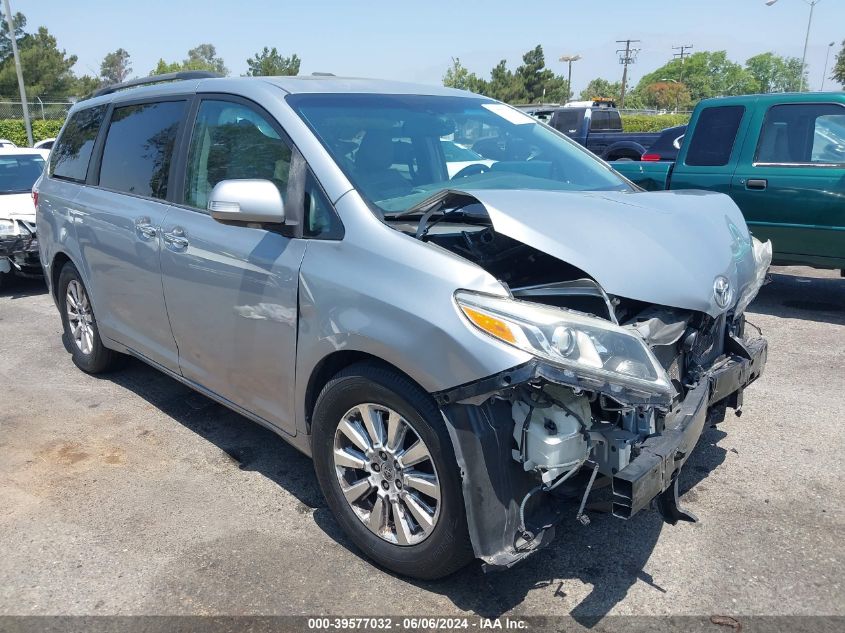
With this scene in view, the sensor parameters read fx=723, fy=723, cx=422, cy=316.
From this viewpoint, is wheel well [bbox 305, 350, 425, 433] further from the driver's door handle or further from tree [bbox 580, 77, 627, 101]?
tree [bbox 580, 77, 627, 101]

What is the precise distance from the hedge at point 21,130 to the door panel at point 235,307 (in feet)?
94.8

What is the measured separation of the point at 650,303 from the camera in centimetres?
274

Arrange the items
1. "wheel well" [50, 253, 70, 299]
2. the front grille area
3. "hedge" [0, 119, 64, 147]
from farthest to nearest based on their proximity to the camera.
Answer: "hedge" [0, 119, 64, 147] < "wheel well" [50, 253, 70, 299] < the front grille area

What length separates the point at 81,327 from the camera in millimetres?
5301

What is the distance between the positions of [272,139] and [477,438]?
173cm

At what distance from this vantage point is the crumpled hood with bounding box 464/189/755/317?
2.64 meters

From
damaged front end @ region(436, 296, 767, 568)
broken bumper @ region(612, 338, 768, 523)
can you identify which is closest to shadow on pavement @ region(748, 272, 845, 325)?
broken bumper @ region(612, 338, 768, 523)

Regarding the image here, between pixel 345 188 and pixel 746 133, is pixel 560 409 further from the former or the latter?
pixel 746 133

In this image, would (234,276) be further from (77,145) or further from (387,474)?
(77,145)

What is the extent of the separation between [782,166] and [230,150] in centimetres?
524

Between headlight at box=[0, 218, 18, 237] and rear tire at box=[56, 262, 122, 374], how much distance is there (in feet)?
10.7

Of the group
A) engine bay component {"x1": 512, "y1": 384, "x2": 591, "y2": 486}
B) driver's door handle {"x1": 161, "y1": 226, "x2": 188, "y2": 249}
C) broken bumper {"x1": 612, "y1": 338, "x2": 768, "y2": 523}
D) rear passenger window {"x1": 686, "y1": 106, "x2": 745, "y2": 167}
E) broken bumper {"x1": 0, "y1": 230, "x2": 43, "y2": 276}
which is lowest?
broken bumper {"x1": 0, "y1": 230, "x2": 43, "y2": 276}

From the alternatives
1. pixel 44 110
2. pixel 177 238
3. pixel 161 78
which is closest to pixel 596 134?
pixel 161 78

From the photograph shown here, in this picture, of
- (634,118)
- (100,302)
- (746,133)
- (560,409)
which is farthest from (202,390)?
(634,118)
